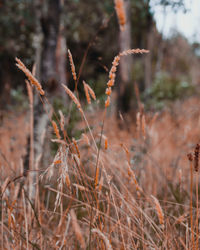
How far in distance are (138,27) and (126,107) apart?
723cm

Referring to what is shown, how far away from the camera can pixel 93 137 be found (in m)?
0.76

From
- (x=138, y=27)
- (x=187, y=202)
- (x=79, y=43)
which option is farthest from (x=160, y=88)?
(x=138, y=27)

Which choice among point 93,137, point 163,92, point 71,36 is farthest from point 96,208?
point 71,36

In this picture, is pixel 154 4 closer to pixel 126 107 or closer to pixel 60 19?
pixel 60 19

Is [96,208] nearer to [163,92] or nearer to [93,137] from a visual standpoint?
[93,137]

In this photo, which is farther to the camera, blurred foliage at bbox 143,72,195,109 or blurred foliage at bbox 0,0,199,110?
blurred foliage at bbox 0,0,199,110

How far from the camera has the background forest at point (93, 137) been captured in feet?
2.56

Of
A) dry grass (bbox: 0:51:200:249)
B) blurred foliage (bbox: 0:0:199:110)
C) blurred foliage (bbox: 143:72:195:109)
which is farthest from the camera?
blurred foliage (bbox: 0:0:199:110)

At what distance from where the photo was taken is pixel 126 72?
4648 mm

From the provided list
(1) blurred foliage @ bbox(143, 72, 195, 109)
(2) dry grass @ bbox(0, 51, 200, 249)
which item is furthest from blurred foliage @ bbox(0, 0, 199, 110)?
(2) dry grass @ bbox(0, 51, 200, 249)

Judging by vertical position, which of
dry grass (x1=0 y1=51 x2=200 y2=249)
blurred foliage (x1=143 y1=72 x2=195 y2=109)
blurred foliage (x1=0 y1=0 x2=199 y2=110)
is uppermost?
blurred foliage (x1=0 y1=0 x2=199 y2=110)

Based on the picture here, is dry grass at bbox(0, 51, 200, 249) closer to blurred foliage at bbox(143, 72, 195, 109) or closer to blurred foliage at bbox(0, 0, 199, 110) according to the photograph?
blurred foliage at bbox(143, 72, 195, 109)

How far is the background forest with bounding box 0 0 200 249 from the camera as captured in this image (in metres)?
0.78

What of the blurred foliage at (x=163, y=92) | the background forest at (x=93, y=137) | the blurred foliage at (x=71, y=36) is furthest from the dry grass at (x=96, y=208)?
the blurred foliage at (x=71, y=36)
